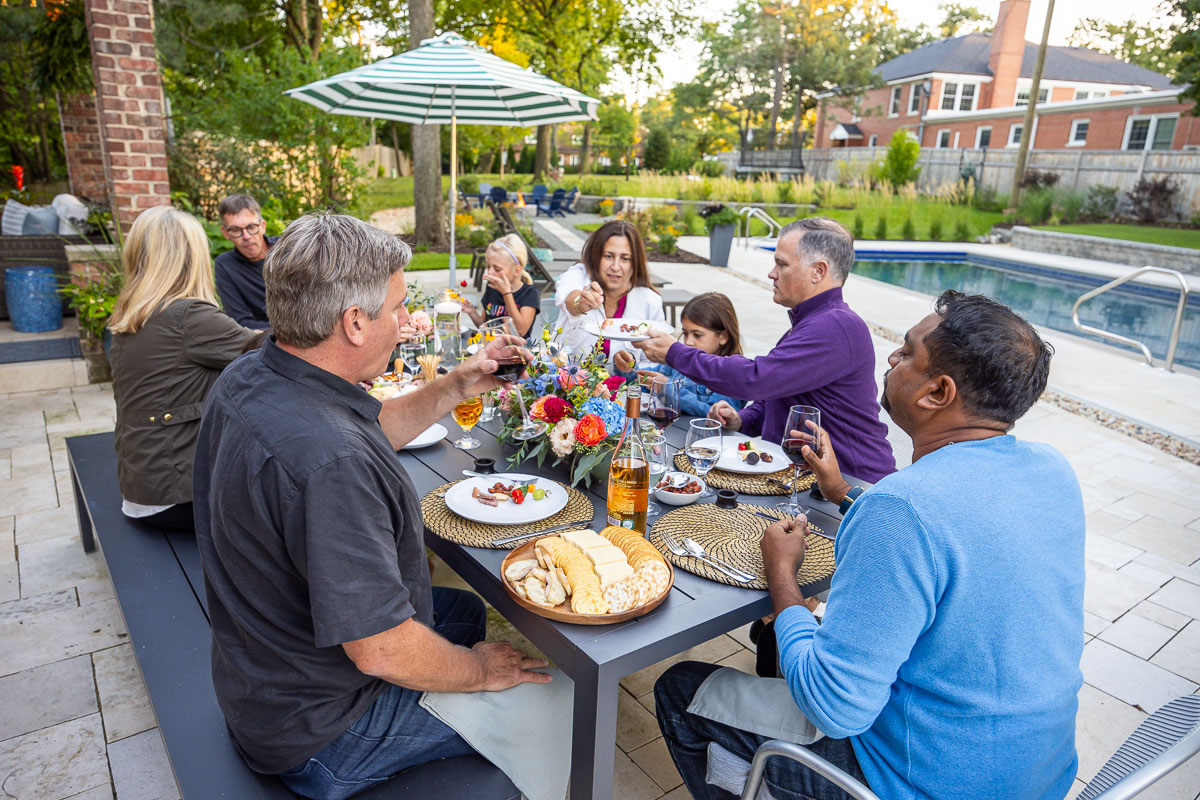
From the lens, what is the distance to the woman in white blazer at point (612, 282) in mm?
4031

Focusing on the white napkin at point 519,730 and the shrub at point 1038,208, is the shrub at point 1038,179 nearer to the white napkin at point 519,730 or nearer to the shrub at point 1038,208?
the shrub at point 1038,208

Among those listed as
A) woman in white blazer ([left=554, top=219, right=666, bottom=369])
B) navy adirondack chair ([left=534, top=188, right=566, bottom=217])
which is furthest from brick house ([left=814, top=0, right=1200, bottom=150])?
woman in white blazer ([left=554, top=219, right=666, bottom=369])

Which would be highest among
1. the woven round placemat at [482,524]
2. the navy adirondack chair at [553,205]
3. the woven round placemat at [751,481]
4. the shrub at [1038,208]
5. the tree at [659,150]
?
the tree at [659,150]

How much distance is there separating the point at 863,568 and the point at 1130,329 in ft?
37.3

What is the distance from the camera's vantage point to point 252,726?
144 centimetres

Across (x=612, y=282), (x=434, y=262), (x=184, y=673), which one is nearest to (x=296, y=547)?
(x=184, y=673)

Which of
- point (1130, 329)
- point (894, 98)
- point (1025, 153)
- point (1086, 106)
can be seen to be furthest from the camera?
point (894, 98)

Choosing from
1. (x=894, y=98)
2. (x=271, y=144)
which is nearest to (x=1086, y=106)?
(x=894, y=98)

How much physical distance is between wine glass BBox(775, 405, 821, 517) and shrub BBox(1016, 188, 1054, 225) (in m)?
20.8

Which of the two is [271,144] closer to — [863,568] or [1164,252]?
[863,568]

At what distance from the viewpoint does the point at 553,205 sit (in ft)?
61.0

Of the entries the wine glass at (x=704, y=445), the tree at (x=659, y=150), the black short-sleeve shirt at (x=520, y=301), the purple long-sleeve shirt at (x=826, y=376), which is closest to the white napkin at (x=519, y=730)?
the wine glass at (x=704, y=445)

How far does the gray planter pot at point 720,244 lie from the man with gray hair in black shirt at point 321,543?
1056cm

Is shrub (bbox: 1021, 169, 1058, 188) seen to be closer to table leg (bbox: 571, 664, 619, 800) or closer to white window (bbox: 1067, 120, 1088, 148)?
white window (bbox: 1067, 120, 1088, 148)
